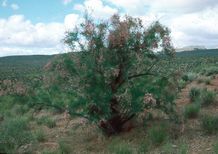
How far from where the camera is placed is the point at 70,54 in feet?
48.6

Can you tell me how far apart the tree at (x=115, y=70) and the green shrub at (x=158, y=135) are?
0.99 m

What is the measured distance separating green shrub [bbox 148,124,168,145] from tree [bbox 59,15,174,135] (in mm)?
987

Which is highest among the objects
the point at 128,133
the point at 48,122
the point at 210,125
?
the point at 210,125

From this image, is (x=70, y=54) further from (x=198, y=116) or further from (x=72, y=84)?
(x=198, y=116)

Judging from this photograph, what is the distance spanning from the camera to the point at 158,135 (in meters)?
13.0

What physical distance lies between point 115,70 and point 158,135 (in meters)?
2.72

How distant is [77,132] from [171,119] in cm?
411

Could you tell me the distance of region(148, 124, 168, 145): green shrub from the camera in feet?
42.2

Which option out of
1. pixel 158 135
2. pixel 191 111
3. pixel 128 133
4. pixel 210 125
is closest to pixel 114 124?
pixel 128 133

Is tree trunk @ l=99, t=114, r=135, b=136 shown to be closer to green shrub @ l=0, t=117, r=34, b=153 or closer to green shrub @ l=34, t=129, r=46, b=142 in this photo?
green shrub @ l=34, t=129, r=46, b=142

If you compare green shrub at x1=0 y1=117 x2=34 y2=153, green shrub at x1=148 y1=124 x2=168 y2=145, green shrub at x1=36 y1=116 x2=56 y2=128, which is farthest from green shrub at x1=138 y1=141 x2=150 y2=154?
green shrub at x1=36 y1=116 x2=56 y2=128

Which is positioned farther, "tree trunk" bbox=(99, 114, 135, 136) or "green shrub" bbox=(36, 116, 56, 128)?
"green shrub" bbox=(36, 116, 56, 128)

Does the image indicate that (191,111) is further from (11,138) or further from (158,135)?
(11,138)

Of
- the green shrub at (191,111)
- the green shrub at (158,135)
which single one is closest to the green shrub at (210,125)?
the green shrub at (158,135)
